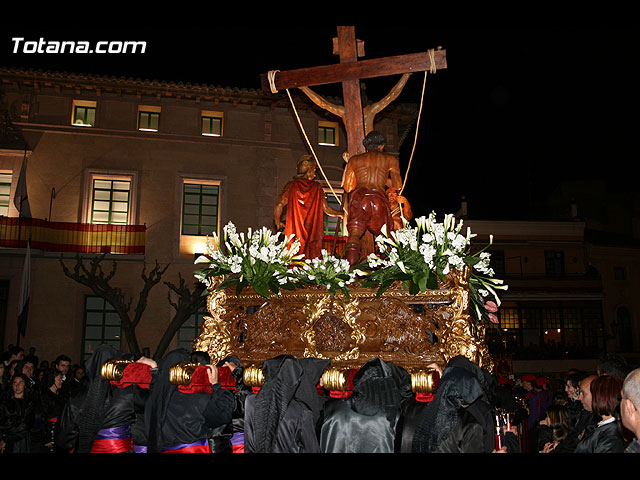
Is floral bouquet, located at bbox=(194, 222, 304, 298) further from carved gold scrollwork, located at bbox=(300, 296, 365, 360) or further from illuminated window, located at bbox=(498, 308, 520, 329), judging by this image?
illuminated window, located at bbox=(498, 308, 520, 329)

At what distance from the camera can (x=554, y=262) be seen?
3241cm

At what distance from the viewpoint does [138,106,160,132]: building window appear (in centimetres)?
2053

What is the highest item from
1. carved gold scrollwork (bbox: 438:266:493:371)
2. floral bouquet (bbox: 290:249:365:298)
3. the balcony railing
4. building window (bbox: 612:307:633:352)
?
the balcony railing

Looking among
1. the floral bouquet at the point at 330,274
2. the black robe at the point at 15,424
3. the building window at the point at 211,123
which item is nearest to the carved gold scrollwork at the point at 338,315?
the floral bouquet at the point at 330,274

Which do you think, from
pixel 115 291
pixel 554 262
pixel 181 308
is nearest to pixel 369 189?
pixel 181 308

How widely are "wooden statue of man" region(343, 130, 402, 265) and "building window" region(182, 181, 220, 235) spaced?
13.7m

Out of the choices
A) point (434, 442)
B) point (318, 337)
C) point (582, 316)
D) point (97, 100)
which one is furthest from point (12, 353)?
point (582, 316)

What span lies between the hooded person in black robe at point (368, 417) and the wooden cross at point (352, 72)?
3897 mm

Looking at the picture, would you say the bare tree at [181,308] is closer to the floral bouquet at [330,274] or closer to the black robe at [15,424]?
the black robe at [15,424]

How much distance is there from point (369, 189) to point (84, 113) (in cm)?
1626

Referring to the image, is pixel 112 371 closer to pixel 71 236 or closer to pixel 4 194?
pixel 71 236

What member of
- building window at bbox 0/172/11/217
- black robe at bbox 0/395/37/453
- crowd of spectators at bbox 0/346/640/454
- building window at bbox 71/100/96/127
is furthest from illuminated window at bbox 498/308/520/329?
black robe at bbox 0/395/37/453

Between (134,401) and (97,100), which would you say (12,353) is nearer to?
(134,401)

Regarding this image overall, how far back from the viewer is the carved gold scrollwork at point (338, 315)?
19.6 ft
